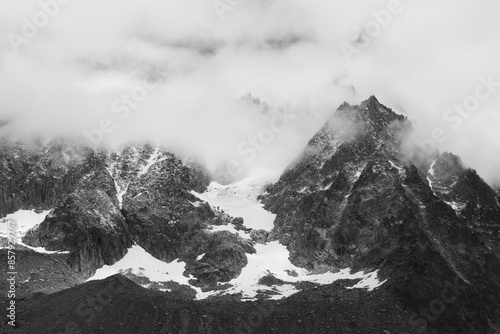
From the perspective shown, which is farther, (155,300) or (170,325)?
(155,300)

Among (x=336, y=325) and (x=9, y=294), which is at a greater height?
(x=9, y=294)

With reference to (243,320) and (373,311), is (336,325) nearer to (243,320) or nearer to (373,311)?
(373,311)

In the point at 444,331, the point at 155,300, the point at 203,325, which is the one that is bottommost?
the point at 444,331

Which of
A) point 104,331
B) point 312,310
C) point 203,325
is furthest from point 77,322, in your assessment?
point 312,310

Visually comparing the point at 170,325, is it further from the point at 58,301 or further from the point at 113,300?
the point at 58,301

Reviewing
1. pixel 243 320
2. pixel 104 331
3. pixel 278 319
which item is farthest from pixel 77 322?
pixel 278 319

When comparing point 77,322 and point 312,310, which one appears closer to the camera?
point 77,322

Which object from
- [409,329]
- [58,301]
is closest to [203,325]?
[58,301]
